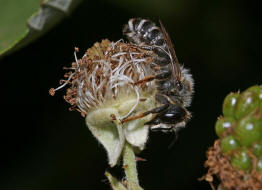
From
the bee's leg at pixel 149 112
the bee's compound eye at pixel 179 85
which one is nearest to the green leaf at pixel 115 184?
the bee's leg at pixel 149 112

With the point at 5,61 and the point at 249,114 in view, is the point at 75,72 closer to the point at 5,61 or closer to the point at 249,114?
the point at 249,114

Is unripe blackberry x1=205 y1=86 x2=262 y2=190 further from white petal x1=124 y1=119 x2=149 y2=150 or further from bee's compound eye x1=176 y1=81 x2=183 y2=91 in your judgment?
bee's compound eye x1=176 y1=81 x2=183 y2=91

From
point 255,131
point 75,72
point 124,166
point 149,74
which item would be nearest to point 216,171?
point 255,131

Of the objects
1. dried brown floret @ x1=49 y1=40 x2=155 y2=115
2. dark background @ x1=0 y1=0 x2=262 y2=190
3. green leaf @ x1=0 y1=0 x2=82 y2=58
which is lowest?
dark background @ x1=0 y1=0 x2=262 y2=190

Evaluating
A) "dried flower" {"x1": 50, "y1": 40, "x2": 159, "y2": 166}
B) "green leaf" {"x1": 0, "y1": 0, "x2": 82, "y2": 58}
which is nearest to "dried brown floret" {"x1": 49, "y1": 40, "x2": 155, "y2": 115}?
"dried flower" {"x1": 50, "y1": 40, "x2": 159, "y2": 166}

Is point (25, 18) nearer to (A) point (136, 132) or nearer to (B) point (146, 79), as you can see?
(B) point (146, 79)

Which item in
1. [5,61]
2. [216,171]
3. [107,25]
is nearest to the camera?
[216,171]

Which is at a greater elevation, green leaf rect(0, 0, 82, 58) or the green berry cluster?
green leaf rect(0, 0, 82, 58)
